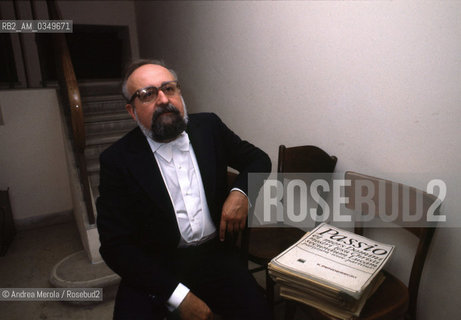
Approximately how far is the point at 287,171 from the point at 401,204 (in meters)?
0.62

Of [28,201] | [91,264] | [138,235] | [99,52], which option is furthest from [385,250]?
[99,52]

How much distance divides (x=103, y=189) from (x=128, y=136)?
0.27 metres

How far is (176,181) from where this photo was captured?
1.34 metres

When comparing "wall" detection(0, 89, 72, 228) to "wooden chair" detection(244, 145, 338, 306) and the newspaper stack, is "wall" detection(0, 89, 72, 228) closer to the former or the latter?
"wooden chair" detection(244, 145, 338, 306)

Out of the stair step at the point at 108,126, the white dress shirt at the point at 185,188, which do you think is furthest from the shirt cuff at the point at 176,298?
the stair step at the point at 108,126

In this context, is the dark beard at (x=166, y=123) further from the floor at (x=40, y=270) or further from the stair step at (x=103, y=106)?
the stair step at (x=103, y=106)

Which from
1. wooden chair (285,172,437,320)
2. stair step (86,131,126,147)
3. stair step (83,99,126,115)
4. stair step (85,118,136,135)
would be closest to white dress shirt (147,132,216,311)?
wooden chair (285,172,437,320)

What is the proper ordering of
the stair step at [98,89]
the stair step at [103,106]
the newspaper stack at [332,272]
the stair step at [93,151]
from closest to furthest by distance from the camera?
the newspaper stack at [332,272] < the stair step at [93,151] < the stair step at [103,106] < the stair step at [98,89]

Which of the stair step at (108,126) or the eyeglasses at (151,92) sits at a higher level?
the eyeglasses at (151,92)

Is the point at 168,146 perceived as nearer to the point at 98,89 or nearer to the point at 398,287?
the point at 398,287

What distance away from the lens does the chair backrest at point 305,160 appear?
68.4 inches

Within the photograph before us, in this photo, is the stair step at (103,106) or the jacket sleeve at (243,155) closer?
the jacket sleeve at (243,155)

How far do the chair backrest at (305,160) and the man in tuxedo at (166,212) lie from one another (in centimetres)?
39

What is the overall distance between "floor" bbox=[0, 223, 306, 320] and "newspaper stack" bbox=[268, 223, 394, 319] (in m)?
0.89
